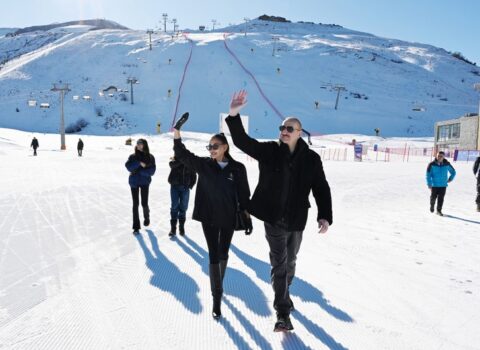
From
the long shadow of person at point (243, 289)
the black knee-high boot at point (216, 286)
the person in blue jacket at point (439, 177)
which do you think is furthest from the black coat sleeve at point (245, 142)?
the person in blue jacket at point (439, 177)

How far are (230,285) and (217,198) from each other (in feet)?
4.94

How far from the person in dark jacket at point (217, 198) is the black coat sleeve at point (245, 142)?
1.46ft

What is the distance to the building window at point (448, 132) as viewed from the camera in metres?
43.4

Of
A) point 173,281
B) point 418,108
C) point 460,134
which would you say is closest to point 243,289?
point 173,281

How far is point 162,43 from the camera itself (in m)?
85.5

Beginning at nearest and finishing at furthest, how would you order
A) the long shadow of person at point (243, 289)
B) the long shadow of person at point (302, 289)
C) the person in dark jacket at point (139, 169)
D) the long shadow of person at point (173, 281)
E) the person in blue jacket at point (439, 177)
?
the long shadow of person at point (302, 289) → the long shadow of person at point (243, 289) → the long shadow of person at point (173, 281) → the person in dark jacket at point (139, 169) → the person in blue jacket at point (439, 177)

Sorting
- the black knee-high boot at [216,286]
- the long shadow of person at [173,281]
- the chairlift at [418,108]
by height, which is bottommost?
the long shadow of person at [173,281]

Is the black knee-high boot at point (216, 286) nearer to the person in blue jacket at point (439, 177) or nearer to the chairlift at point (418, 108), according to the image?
the person in blue jacket at point (439, 177)

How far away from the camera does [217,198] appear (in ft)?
12.9

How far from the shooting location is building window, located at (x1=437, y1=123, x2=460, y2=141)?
43.4 m

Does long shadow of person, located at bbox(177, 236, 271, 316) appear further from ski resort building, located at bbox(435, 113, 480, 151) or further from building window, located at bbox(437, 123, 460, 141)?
building window, located at bbox(437, 123, 460, 141)

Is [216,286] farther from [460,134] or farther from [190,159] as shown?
[460,134]

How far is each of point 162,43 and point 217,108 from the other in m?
34.3

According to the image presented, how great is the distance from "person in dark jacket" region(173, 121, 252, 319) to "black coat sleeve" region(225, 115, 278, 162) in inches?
17.6
